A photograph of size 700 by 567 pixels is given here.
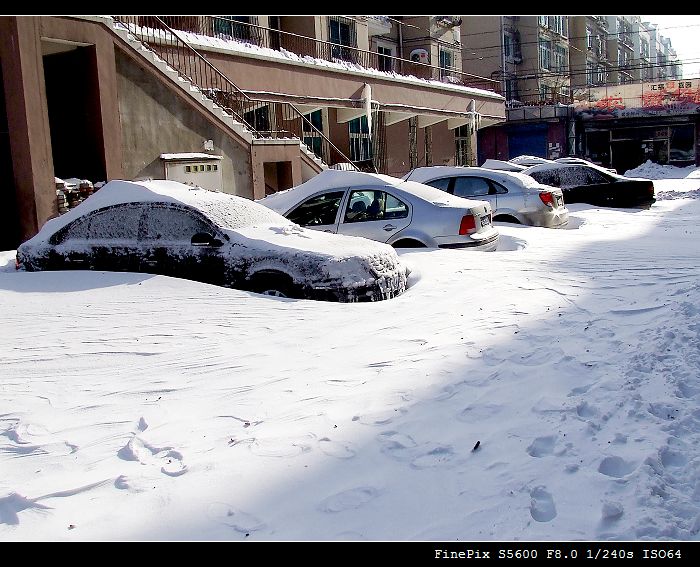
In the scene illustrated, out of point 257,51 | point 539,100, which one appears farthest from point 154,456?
point 539,100

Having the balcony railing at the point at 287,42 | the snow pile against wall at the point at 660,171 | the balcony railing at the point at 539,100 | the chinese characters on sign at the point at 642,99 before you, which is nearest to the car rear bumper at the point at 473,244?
the balcony railing at the point at 287,42

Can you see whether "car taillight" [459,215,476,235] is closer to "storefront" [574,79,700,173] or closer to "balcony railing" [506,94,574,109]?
"storefront" [574,79,700,173]

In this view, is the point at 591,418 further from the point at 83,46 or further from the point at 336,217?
the point at 83,46

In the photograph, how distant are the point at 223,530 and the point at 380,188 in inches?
309

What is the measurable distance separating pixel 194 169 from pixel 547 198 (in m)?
8.09

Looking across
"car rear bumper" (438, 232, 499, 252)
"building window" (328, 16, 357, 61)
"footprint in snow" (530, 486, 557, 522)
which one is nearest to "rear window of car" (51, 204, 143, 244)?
"car rear bumper" (438, 232, 499, 252)

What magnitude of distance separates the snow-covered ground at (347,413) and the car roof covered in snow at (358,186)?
3022mm

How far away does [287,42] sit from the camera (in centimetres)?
2747

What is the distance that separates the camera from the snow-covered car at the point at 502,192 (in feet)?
46.3

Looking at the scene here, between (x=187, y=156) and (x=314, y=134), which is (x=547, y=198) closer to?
(x=187, y=156)

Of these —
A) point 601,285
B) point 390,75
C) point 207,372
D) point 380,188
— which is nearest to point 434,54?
point 390,75

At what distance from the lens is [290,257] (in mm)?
7402

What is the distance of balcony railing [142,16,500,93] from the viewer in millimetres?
21562
